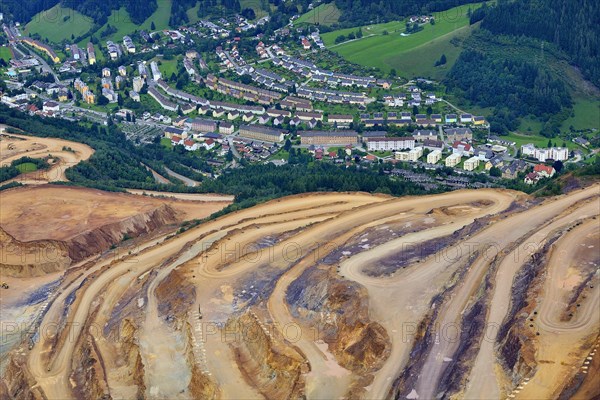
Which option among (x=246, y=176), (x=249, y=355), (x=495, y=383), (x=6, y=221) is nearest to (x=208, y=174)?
(x=246, y=176)

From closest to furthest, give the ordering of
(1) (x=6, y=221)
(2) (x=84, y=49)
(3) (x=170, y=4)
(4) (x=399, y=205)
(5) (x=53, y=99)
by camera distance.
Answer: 1. (4) (x=399, y=205)
2. (1) (x=6, y=221)
3. (5) (x=53, y=99)
4. (2) (x=84, y=49)
5. (3) (x=170, y=4)

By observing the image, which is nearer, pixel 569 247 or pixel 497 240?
pixel 569 247

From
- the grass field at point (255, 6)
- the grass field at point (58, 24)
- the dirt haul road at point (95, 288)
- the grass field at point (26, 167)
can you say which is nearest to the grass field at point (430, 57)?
the grass field at point (255, 6)

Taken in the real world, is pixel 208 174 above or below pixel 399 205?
below

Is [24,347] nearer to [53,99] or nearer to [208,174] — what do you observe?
[208,174]

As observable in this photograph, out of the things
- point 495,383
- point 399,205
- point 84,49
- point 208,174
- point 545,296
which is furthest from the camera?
point 84,49

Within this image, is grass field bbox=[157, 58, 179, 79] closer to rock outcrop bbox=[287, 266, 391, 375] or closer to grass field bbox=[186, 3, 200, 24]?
grass field bbox=[186, 3, 200, 24]

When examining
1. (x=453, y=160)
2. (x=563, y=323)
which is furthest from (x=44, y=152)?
(x=563, y=323)
